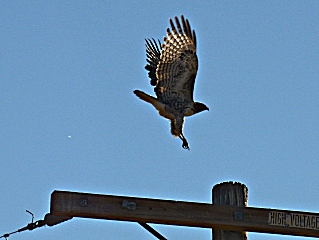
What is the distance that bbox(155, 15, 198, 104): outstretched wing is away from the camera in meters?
8.75

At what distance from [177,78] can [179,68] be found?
11 cm

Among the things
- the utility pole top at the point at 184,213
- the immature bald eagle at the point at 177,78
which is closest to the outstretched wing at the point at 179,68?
the immature bald eagle at the point at 177,78

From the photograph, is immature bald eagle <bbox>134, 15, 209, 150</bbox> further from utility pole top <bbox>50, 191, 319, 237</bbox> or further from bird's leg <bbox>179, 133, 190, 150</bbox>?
utility pole top <bbox>50, 191, 319, 237</bbox>

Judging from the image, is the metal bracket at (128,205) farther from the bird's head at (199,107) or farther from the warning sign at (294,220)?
the bird's head at (199,107)

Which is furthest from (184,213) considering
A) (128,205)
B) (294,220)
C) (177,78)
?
(177,78)

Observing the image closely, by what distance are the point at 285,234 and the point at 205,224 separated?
0.47 m

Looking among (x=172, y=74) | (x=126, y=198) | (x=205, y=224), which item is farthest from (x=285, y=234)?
(x=172, y=74)

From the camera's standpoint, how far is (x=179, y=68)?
8.79m

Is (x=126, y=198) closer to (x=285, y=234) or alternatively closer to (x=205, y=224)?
(x=205, y=224)

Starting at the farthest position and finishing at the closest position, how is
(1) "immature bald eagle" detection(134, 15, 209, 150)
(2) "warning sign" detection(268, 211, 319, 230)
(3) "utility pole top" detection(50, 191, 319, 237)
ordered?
(1) "immature bald eagle" detection(134, 15, 209, 150), (2) "warning sign" detection(268, 211, 319, 230), (3) "utility pole top" detection(50, 191, 319, 237)

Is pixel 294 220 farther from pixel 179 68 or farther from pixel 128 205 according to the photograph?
pixel 179 68

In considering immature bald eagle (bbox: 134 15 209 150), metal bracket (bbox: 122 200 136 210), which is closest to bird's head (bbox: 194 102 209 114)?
immature bald eagle (bbox: 134 15 209 150)

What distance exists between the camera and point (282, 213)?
473cm

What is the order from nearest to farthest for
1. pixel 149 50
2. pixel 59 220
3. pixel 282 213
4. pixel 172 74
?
pixel 59 220, pixel 282 213, pixel 172 74, pixel 149 50
